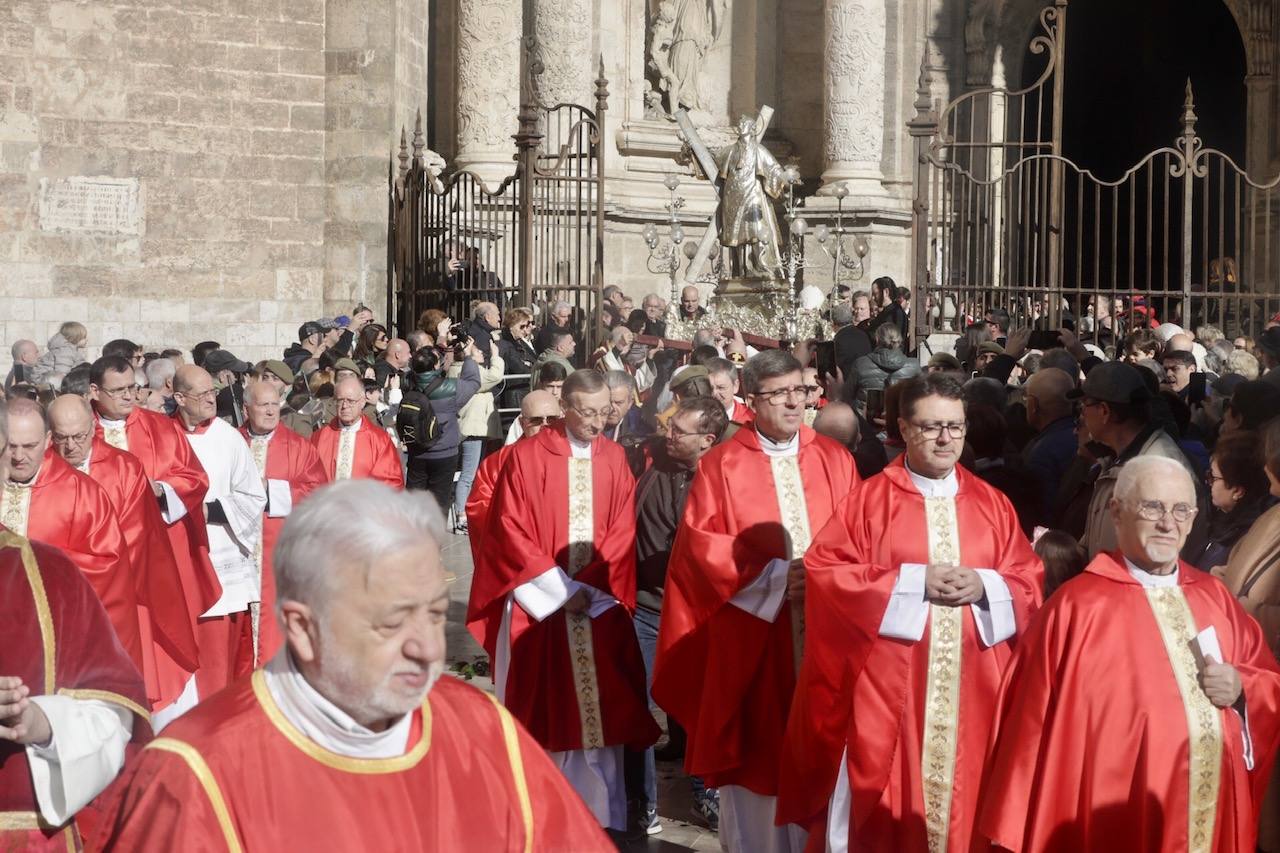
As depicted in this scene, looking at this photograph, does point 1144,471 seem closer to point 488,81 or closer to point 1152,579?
point 1152,579

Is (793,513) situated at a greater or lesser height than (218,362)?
lesser

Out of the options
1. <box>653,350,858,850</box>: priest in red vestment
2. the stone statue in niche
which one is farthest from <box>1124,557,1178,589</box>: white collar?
the stone statue in niche

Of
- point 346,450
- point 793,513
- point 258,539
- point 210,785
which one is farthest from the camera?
point 346,450

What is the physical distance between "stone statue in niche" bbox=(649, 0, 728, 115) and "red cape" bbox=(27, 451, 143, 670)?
15.3 meters

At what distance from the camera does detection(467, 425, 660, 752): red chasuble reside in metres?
6.88

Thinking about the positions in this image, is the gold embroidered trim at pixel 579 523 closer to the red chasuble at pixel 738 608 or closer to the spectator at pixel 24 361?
the red chasuble at pixel 738 608

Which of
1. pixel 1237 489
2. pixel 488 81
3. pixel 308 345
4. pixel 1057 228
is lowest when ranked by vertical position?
pixel 1237 489

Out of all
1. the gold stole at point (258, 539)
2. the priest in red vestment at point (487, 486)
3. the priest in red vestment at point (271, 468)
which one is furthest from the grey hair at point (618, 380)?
the gold stole at point (258, 539)

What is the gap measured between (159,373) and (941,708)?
739cm

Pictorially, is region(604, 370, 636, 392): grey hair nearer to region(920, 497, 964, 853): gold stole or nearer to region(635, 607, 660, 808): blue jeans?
region(635, 607, 660, 808): blue jeans

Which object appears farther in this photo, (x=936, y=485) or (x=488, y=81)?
(x=488, y=81)

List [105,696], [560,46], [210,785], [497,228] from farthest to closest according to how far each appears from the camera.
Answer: [560,46]
[497,228]
[105,696]
[210,785]

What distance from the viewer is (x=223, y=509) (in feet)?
27.7

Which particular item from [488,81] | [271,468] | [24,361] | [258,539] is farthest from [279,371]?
[488,81]
